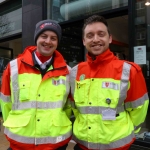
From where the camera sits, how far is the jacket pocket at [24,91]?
2240 mm

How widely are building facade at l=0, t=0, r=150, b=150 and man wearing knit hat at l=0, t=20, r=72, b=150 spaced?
8.28 ft

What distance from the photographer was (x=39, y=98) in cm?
223

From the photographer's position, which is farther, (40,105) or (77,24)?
(77,24)

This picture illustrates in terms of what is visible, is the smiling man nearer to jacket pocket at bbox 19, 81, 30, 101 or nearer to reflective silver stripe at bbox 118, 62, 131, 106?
reflective silver stripe at bbox 118, 62, 131, 106

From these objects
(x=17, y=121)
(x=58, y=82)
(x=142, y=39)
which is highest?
(x=142, y=39)

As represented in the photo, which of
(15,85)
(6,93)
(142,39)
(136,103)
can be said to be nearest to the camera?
(136,103)

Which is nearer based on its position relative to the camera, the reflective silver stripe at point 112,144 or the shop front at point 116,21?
the reflective silver stripe at point 112,144

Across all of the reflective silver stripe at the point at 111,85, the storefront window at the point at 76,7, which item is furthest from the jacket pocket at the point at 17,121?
the storefront window at the point at 76,7

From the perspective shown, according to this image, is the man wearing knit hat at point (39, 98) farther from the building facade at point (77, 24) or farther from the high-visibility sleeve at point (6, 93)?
the building facade at point (77, 24)

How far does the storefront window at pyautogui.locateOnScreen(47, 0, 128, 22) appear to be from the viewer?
5.06 meters

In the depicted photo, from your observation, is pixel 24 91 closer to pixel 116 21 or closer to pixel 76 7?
pixel 76 7

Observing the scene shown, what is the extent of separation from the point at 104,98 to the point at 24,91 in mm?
768

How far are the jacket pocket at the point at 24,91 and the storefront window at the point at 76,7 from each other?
3.31 meters

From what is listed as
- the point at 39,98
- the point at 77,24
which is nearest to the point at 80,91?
the point at 39,98
